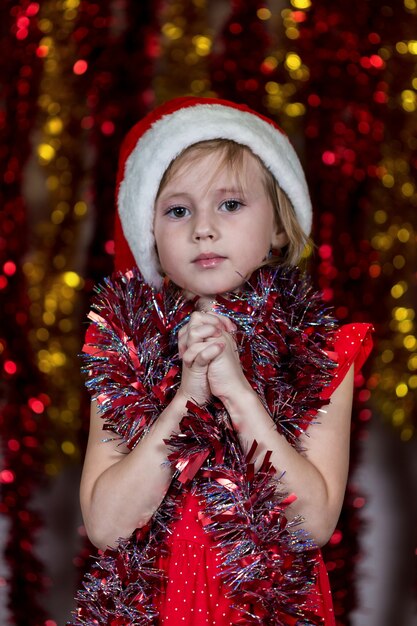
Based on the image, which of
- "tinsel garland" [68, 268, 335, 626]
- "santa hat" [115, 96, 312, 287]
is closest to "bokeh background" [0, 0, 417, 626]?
"santa hat" [115, 96, 312, 287]

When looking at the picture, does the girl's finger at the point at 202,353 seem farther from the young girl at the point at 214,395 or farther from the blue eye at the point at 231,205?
the blue eye at the point at 231,205

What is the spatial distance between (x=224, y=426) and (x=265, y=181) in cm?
41

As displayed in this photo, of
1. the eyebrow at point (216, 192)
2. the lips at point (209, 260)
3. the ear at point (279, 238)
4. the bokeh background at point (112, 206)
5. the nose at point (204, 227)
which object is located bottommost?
the bokeh background at point (112, 206)

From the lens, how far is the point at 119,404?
46.1 inches

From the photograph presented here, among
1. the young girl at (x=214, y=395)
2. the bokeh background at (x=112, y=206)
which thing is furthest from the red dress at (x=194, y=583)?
the bokeh background at (x=112, y=206)

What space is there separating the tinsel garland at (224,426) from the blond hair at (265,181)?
0.19 feet

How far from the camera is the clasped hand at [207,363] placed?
1.08 metres

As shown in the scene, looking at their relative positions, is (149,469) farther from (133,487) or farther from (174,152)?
(174,152)

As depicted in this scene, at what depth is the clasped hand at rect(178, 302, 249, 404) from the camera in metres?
1.08

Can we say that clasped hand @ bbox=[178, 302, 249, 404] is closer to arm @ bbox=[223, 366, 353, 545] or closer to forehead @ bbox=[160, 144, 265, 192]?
arm @ bbox=[223, 366, 353, 545]

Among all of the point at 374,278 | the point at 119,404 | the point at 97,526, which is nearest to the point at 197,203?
the point at 119,404

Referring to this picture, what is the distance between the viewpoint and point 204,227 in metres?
1.17

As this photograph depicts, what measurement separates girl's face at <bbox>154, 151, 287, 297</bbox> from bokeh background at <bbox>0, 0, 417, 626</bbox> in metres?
0.84

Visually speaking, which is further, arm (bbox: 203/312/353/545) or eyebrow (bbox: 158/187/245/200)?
eyebrow (bbox: 158/187/245/200)
